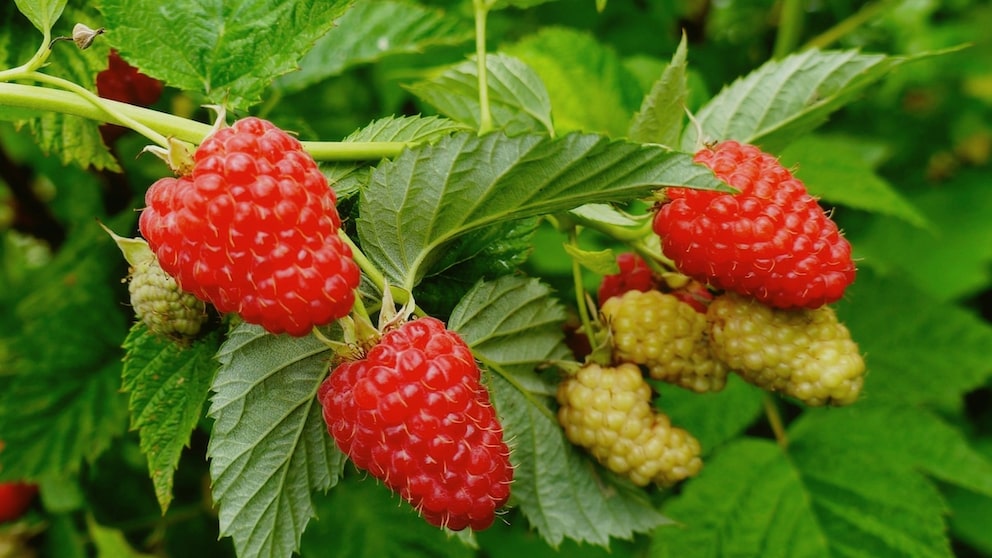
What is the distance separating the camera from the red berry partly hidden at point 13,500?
213 cm

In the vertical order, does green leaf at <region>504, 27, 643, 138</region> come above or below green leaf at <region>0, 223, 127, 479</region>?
above

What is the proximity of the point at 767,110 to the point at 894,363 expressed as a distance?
0.98m

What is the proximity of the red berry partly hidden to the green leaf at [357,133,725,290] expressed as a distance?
157cm

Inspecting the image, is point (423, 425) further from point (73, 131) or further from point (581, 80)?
point (581, 80)

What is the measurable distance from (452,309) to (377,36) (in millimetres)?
847

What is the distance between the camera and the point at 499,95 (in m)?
1.43

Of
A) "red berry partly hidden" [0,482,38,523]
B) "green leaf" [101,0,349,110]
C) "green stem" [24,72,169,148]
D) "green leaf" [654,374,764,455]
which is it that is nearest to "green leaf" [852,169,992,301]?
"green leaf" [654,374,764,455]

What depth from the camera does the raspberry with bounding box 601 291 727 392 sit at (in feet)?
4.01

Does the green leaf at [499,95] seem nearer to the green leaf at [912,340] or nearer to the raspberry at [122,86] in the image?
the raspberry at [122,86]

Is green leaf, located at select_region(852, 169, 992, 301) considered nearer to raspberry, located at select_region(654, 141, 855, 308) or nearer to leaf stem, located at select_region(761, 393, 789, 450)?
leaf stem, located at select_region(761, 393, 789, 450)

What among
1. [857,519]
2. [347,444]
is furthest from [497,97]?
[857,519]

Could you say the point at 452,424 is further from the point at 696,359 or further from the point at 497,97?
the point at 497,97

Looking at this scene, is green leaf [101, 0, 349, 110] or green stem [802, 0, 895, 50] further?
green stem [802, 0, 895, 50]

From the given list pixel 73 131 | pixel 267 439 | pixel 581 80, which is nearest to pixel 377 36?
pixel 581 80
